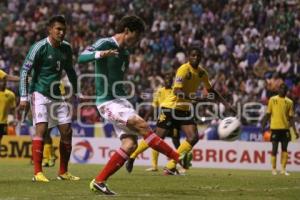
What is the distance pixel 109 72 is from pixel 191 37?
70.9 ft

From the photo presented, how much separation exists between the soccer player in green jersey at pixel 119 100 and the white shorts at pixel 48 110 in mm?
2646

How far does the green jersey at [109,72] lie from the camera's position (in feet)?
37.9

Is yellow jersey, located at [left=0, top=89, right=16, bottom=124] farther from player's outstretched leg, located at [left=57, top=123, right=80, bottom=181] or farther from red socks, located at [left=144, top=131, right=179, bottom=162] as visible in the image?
red socks, located at [left=144, top=131, right=179, bottom=162]

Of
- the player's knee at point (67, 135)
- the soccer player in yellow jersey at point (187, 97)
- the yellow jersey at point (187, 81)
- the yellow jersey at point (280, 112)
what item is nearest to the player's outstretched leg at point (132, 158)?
the soccer player in yellow jersey at point (187, 97)

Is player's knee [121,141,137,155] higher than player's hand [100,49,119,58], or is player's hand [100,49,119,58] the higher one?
player's hand [100,49,119,58]

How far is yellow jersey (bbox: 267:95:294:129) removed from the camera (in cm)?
2066

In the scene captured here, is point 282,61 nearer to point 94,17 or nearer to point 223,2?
point 223,2

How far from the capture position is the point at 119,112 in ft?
37.6

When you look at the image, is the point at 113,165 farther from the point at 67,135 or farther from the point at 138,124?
the point at 67,135

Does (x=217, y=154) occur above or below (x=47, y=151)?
below

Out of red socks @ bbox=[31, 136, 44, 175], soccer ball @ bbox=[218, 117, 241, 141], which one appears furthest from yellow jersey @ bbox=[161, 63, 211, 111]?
red socks @ bbox=[31, 136, 44, 175]

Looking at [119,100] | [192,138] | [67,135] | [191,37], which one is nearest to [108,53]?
[119,100]

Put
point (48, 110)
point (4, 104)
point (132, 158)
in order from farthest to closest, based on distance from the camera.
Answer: point (4, 104)
point (132, 158)
point (48, 110)

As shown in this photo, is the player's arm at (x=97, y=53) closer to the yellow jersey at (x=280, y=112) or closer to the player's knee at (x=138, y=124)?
the player's knee at (x=138, y=124)
